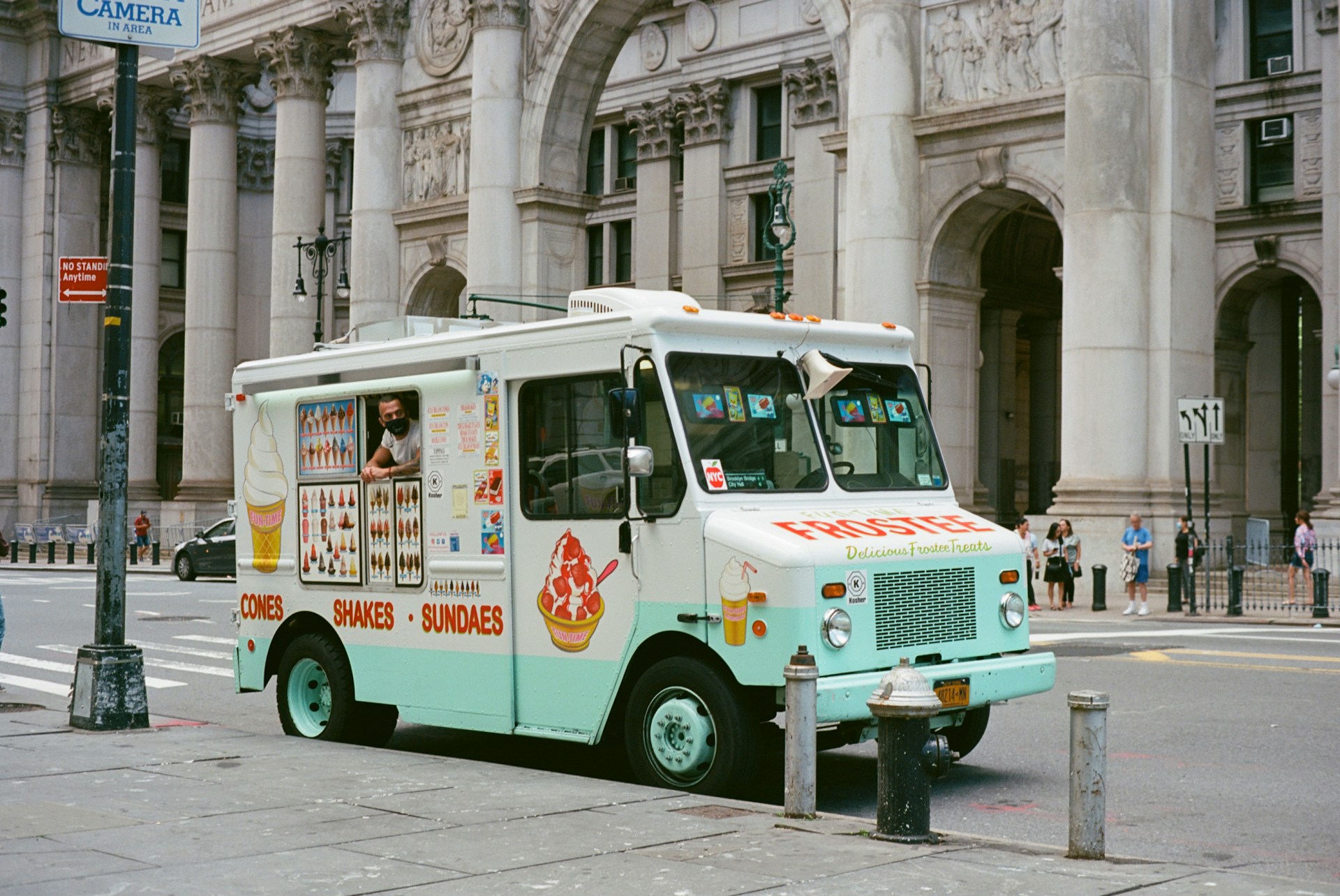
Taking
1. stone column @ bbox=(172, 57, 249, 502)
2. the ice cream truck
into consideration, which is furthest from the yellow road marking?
stone column @ bbox=(172, 57, 249, 502)

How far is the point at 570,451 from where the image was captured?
31.8 feet

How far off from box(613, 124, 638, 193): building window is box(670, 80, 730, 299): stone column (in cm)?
380

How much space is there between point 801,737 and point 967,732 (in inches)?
98.4

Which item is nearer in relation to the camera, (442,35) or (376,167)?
(442,35)

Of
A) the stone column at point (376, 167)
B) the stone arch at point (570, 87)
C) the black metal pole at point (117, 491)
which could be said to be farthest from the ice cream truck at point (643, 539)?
the stone column at point (376, 167)

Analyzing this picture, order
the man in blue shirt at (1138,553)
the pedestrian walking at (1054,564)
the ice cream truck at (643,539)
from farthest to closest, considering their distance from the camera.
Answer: the pedestrian walking at (1054,564) < the man in blue shirt at (1138,553) < the ice cream truck at (643,539)

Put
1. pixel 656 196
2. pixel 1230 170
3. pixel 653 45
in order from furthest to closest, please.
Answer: pixel 653 45, pixel 656 196, pixel 1230 170

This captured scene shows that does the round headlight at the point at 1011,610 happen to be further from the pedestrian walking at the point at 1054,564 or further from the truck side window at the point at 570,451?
the pedestrian walking at the point at 1054,564

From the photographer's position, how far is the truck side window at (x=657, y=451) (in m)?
9.05

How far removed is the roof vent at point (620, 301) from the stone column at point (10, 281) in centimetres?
4768

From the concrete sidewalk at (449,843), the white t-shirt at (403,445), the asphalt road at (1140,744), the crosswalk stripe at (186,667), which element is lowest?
the crosswalk stripe at (186,667)

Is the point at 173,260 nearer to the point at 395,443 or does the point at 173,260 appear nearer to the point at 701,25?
the point at 701,25

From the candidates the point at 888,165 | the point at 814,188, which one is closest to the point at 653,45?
the point at 814,188

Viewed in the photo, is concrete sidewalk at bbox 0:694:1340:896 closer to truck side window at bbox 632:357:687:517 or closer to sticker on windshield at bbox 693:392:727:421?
truck side window at bbox 632:357:687:517
